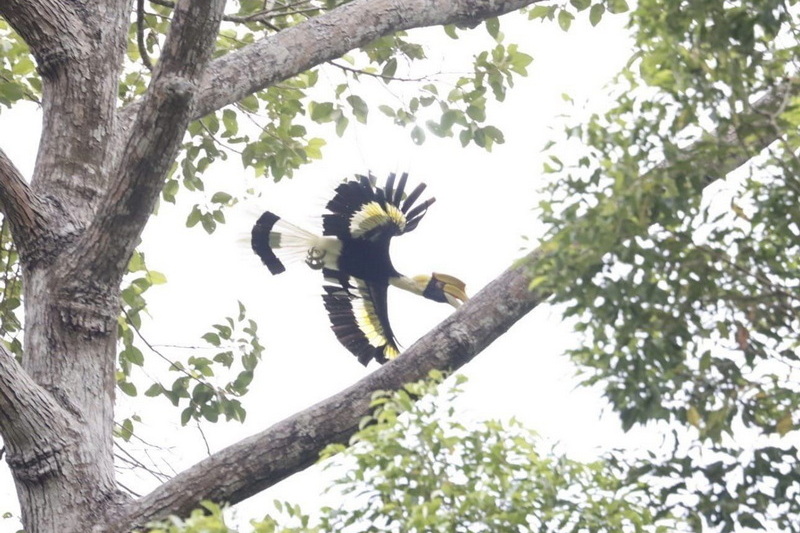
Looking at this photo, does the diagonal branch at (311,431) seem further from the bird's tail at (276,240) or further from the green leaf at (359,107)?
the green leaf at (359,107)

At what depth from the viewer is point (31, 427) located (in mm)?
2812

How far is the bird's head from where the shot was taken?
14.1ft

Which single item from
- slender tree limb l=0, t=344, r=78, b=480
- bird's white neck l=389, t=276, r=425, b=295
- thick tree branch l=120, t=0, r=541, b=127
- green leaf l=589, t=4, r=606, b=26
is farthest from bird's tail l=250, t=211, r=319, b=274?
green leaf l=589, t=4, r=606, b=26

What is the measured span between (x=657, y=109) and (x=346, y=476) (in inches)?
32.4

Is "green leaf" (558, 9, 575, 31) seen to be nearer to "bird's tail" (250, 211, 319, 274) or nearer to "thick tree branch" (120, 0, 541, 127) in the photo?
"thick tree branch" (120, 0, 541, 127)

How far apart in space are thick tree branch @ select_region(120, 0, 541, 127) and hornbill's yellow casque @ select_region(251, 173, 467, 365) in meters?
0.51

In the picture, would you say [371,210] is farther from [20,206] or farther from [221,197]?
[20,206]

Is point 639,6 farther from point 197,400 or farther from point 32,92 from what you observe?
point 32,92

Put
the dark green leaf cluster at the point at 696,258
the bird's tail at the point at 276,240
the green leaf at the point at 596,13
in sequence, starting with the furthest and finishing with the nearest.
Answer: the green leaf at the point at 596,13
the bird's tail at the point at 276,240
the dark green leaf cluster at the point at 696,258

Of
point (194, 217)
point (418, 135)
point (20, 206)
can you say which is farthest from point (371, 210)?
point (20, 206)

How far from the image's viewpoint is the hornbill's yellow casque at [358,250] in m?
3.78

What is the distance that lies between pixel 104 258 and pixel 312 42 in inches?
37.3

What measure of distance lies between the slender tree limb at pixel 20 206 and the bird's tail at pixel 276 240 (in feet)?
3.26

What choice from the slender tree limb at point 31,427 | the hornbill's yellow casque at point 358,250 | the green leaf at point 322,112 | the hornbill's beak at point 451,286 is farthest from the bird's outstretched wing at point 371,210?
the slender tree limb at point 31,427
